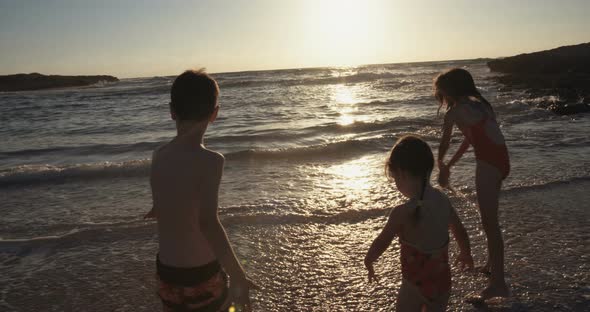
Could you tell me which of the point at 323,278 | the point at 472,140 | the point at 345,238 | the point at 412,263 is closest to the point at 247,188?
the point at 345,238

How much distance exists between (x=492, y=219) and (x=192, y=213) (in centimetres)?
245

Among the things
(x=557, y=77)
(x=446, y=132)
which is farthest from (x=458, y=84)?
(x=557, y=77)

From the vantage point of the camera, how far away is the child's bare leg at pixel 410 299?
261 cm

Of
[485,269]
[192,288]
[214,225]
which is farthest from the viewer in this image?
[485,269]

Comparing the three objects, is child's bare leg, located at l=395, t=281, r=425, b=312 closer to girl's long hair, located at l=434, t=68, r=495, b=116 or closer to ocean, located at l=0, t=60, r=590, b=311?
ocean, located at l=0, t=60, r=590, b=311

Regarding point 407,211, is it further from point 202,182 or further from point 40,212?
point 40,212

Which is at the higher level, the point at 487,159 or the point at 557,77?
the point at 557,77

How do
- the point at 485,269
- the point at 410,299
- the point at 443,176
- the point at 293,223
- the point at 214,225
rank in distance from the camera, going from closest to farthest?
the point at 214,225, the point at 410,299, the point at 443,176, the point at 485,269, the point at 293,223

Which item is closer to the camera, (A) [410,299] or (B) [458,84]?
(A) [410,299]

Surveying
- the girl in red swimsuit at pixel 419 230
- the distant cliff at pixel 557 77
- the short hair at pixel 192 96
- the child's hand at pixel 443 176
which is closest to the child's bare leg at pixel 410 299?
the girl in red swimsuit at pixel 419 230

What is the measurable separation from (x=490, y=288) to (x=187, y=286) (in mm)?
2483

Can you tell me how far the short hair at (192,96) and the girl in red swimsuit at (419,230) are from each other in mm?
1095

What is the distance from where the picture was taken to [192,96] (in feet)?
7.22

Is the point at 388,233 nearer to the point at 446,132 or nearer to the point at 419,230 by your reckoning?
the point at 419,230
